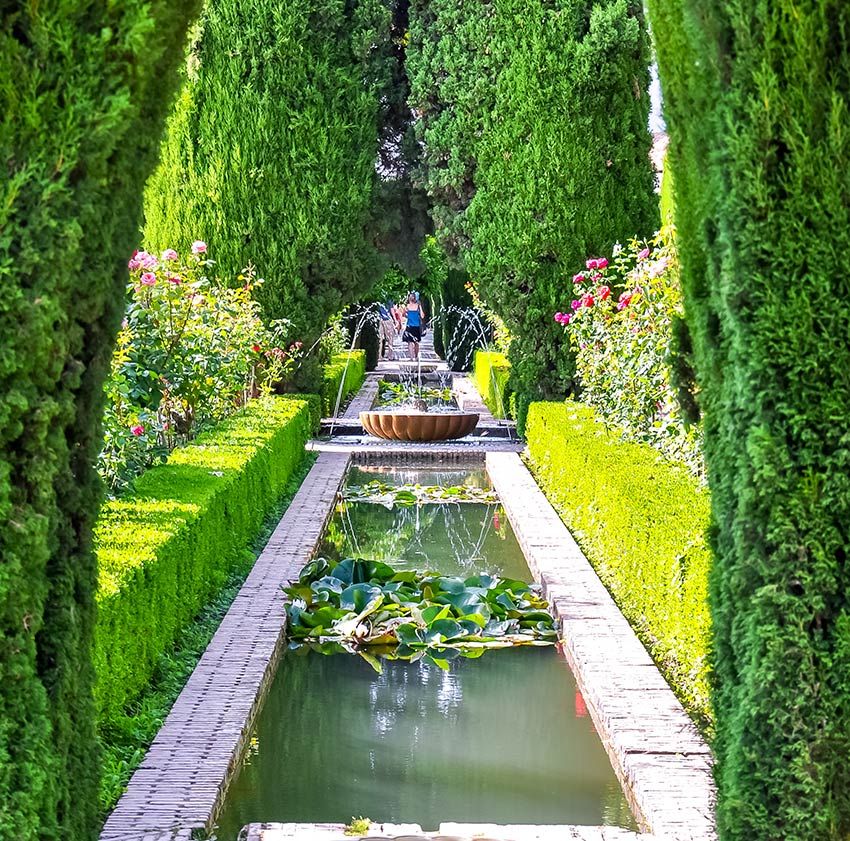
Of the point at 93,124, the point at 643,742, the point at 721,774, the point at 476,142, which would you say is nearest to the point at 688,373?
the point at 721,774

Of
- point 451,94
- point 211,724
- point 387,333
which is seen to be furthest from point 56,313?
point 387,333

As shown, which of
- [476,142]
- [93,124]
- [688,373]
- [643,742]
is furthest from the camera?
[476,142]

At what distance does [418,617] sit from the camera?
18.4ft

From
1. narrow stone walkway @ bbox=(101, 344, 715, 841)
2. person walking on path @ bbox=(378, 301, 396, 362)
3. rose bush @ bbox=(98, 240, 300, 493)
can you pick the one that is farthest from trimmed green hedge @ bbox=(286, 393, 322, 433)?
person walking on path @ bbox=(378, 301, 396, 362)

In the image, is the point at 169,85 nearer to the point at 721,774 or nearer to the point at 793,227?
the point at 793,227

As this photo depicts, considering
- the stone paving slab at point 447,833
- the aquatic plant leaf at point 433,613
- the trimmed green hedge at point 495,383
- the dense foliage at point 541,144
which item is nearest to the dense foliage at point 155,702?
the stone paving slab at point 447,833

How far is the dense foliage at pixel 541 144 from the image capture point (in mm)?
11641

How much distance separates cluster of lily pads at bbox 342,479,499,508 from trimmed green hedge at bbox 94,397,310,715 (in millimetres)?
1152

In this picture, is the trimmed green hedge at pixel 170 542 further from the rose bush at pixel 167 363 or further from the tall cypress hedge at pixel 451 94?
the tall cypress hedge at pixel 451 94

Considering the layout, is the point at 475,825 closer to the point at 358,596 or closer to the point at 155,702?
the point at 155,702

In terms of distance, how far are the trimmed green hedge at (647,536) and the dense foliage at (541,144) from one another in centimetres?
317

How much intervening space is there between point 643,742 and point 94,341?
7.31 ft

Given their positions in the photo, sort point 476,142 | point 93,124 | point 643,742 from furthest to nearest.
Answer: point 476,142 → point 643,742 → point 93,124

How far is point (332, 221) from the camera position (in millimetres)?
12234
